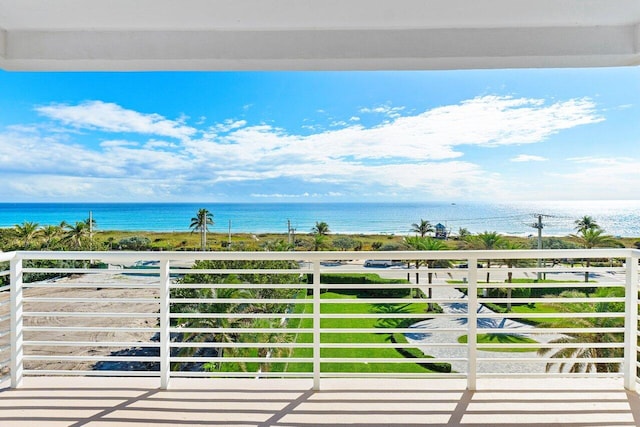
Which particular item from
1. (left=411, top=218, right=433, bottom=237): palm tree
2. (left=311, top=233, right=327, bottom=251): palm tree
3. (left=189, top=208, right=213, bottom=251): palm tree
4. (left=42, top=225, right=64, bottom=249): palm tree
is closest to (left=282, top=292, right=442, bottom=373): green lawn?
(left=311, top=233, right=327, bottom=251): palm tree

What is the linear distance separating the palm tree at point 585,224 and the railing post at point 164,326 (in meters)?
9.18

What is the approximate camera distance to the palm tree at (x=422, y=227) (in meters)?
10.2

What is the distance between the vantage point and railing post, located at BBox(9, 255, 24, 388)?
231 cm

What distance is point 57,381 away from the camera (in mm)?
2375

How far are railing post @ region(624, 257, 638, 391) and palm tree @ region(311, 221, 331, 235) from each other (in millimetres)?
8631

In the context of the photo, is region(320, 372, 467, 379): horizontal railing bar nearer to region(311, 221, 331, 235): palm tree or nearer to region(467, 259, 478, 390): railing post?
region(467, 259, 478, 390): railing post

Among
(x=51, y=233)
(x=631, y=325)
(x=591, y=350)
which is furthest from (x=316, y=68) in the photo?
(x=51, y=233)

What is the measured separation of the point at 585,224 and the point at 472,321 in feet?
27.1

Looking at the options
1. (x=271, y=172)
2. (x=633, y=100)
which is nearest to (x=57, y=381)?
(x=271, y=172)

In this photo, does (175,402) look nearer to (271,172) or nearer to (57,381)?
(57,381)

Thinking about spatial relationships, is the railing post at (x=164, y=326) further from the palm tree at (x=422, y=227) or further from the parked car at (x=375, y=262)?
the palm tree at (x=422, y=227)

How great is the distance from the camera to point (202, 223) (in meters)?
10.3

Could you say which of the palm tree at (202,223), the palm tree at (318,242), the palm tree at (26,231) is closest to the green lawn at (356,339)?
the palm tree at (318,242)

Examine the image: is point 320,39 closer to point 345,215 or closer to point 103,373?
point 103,373
